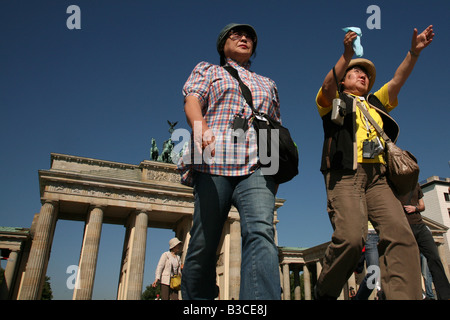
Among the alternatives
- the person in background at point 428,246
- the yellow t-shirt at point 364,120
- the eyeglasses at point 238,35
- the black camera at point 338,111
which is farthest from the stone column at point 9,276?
the black camera at point 338,111

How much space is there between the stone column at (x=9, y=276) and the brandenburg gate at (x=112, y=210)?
0.87 meters

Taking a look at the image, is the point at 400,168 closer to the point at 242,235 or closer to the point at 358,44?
the point at 358,44

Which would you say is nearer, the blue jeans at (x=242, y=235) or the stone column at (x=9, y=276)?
the blue jeans at (x=242, y=235)

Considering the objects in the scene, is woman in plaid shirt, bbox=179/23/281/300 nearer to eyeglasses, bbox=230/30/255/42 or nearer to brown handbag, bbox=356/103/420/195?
eyeglasses, bbox=230/30/255/42

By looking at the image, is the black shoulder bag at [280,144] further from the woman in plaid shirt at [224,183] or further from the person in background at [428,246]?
the person in background at [428,246]

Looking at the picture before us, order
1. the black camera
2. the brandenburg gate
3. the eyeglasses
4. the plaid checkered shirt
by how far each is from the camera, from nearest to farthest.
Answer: the plaid checkered shirt
the black camera
the eyeglasses
the brandenburg gate

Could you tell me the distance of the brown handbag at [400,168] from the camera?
370 centimetres

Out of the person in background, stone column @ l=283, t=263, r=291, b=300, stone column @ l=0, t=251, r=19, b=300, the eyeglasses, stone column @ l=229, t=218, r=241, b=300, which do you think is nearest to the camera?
the eyeglasses

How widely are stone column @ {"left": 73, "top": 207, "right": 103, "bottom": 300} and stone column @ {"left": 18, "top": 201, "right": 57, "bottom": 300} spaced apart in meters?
2.71

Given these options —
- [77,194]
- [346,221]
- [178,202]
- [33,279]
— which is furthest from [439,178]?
[346,221]

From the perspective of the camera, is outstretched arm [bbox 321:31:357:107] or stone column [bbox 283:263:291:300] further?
stone column [bbox 283:263:291:300]

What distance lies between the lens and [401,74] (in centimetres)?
425

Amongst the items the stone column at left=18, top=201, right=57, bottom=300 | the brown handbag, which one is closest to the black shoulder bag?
the brown handbag

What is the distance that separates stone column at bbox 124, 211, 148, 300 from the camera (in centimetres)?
2827
